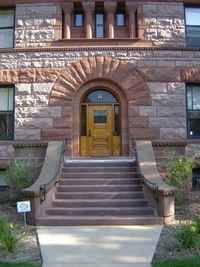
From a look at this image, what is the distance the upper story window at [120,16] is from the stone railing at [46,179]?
224 inches

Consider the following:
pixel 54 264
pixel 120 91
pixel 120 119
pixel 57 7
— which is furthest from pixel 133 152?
pixel 54 264

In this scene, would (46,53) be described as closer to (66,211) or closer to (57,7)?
(57,7)

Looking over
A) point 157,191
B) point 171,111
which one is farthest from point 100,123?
point 157,191

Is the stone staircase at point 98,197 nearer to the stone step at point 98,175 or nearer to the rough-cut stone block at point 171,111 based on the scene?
the stone step at point 98,175

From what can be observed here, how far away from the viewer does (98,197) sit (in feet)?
37.7

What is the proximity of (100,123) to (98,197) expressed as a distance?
5.18m

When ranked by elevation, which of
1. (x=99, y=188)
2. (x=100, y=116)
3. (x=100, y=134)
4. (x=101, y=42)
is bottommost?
(x=99, y=188)

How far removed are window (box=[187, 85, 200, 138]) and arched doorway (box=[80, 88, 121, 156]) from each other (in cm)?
281

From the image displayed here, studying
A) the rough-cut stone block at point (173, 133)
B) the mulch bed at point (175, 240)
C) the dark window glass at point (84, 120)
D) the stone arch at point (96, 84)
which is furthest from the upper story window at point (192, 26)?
the mulch bed at point (175, 240)

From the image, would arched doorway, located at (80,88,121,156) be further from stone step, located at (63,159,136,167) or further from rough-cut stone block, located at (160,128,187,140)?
stone step, located at (63,159,136,167)

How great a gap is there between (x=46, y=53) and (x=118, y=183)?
6531mm

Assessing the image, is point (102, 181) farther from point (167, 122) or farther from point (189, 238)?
point (189, 238)

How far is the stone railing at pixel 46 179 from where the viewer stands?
10273mm

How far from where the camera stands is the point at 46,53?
1580 centimetres
